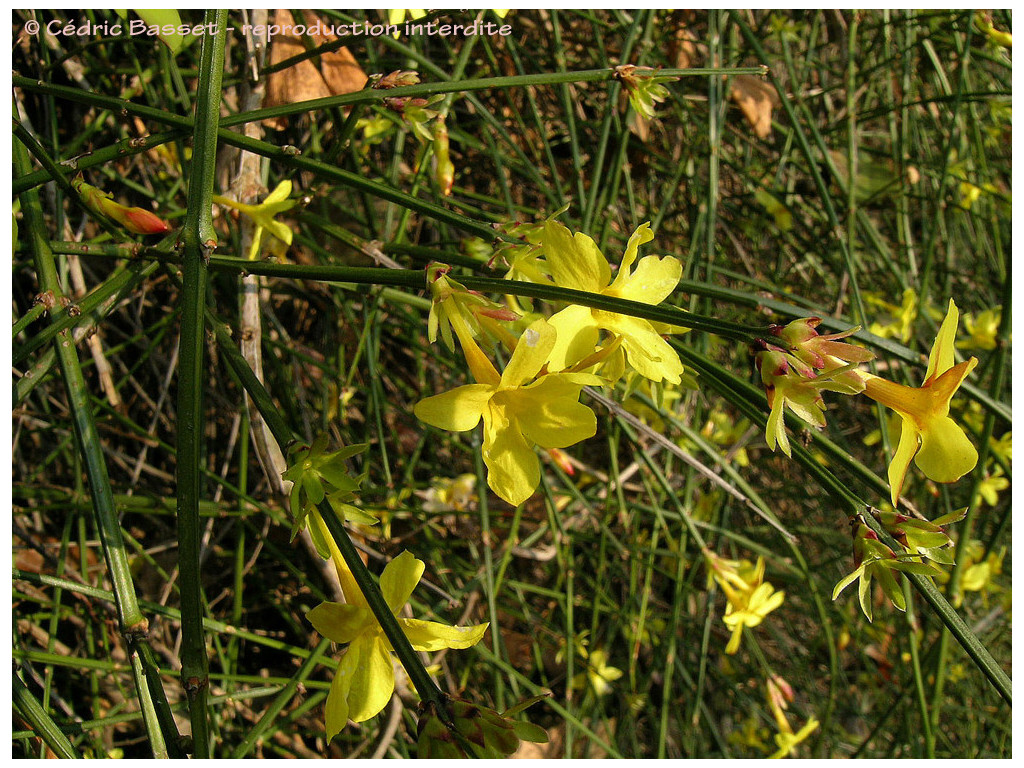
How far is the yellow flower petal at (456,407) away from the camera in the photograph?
1.58 ft

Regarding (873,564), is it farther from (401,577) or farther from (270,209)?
(270,209)

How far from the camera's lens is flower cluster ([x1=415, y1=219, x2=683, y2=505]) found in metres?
0.49

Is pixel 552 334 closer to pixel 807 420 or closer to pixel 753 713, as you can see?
pixel 807 420

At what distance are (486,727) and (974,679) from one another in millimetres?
2316

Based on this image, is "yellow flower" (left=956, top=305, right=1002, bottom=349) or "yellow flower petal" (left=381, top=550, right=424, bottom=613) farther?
"yellow flower" (left=956, top=305, right=1002, bottom=349)

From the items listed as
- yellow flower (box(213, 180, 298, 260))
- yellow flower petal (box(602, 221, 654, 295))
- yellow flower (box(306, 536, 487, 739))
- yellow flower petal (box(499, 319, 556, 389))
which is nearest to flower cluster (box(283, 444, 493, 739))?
yellow flower (box(306, 536, 487, 739))

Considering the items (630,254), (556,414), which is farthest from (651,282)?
(556,414)

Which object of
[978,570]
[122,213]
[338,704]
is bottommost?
[978,570]

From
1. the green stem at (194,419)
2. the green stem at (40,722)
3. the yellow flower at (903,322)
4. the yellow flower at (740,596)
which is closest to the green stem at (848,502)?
the green stem at (194,419)

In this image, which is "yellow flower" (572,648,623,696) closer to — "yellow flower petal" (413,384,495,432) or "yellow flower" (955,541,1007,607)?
"yellow flower" (955,541,1007,607)

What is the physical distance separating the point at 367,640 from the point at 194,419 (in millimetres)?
200

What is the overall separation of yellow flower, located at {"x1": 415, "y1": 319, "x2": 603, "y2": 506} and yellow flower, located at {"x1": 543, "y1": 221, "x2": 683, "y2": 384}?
0.03m

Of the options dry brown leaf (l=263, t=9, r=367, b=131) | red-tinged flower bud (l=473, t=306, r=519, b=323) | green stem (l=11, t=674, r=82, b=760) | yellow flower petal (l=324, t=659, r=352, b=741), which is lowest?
green stem (l=11, t=674, r=82, b=760)

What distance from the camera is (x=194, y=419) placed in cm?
48
